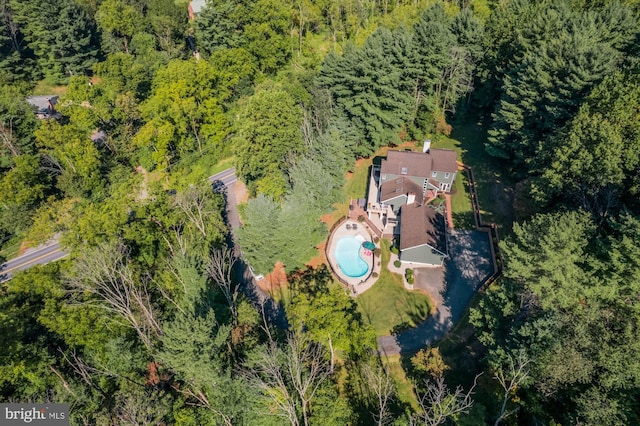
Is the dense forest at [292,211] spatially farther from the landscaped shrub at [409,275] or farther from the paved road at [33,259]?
the landscaped shrub at [409,275]

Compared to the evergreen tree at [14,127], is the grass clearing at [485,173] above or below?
below

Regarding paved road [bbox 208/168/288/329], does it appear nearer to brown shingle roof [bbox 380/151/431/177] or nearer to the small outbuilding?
brown shingle roof [bbox 380/151/431/177]

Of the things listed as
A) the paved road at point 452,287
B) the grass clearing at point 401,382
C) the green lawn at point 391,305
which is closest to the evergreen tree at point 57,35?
the green lawn at point 391,305

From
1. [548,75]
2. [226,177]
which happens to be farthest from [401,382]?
[226,177]

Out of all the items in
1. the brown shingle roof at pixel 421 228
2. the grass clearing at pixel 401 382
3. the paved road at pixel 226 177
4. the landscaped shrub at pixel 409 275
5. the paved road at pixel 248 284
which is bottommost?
the grass clearing at pixel 401 382

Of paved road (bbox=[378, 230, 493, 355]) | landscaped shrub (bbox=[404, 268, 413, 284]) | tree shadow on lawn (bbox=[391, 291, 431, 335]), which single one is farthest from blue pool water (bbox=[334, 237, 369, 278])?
paved road (bbox=[378, 230, 493, 355])

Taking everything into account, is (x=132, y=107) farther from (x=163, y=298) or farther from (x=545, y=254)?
(x=545, y=254)

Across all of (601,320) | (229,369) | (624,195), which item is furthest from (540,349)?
(229,369)
